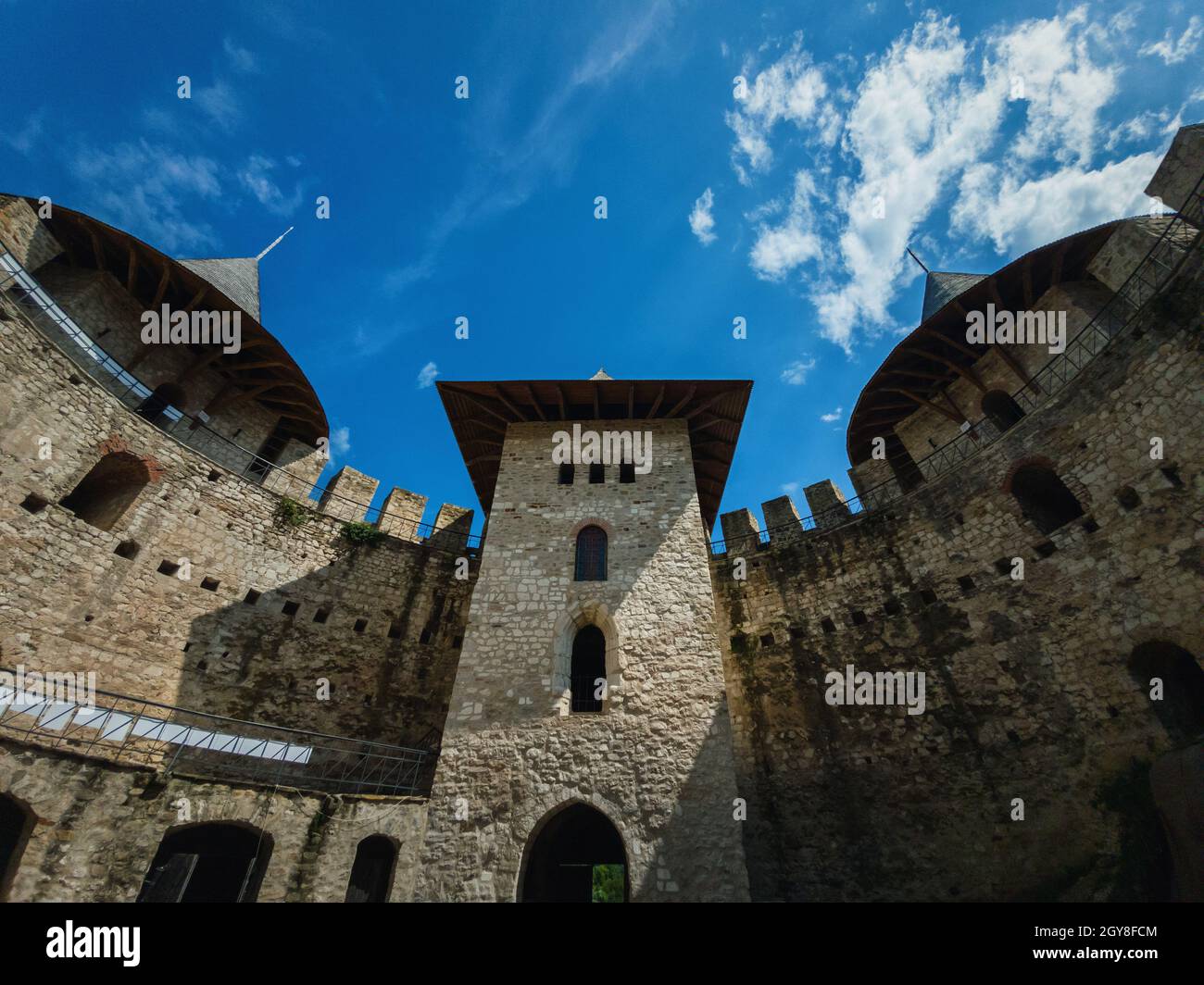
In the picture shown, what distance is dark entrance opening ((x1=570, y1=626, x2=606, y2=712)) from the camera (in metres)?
10.0

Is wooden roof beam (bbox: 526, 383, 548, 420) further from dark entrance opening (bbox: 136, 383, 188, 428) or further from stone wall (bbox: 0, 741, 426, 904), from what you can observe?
stone wall (bbox: 0, 741, 426, 904)

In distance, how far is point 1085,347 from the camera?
11.3 metres

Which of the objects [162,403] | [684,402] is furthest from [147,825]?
[684,402]

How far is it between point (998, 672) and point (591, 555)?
8218 millimetres

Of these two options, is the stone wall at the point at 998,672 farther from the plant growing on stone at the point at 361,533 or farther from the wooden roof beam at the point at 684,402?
the plant growing on stone at the point at 361,533

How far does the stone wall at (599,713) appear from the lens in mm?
7926

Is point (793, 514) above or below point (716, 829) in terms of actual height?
above

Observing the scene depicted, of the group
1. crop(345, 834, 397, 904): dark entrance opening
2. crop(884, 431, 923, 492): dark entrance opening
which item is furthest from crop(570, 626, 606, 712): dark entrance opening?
crop(884, 431, 923, 492): dark entrance opening

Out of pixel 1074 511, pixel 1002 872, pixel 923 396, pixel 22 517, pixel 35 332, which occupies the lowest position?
pixel 1002 872

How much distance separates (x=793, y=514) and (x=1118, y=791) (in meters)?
8.04

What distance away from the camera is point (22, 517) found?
29.4 feet

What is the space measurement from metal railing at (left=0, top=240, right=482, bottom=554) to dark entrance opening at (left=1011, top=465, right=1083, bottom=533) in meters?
13.1

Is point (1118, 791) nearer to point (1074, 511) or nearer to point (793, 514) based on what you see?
point (1074, 511)
